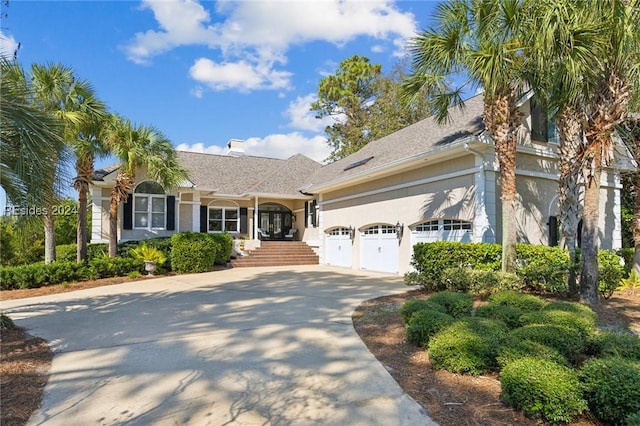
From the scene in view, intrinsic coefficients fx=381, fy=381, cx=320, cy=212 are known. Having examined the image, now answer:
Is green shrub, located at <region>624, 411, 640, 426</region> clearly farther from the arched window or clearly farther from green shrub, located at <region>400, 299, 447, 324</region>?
the arched window

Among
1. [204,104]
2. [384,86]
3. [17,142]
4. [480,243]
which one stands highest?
[384,86]

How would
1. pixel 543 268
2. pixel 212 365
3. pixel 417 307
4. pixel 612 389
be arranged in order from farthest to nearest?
pixel 543 268 → pixel 417 307 → pixel 212 365 → pixel 612 389

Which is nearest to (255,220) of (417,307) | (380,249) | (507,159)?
(380,249)

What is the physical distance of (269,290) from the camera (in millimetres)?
10367

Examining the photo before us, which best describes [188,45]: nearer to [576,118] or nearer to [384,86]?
[576,118]

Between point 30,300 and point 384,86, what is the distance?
89.1 feet

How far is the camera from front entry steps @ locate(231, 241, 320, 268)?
17983mm

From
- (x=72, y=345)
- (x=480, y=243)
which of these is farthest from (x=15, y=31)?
(x=480, y=243)

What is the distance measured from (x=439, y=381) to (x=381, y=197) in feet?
36.8

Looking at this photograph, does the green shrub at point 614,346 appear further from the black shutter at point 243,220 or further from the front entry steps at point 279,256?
the black shutter at point 243,220

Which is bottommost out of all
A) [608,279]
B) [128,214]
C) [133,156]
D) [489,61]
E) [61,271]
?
[61,271]

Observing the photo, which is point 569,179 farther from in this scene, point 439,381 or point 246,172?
point 246,172

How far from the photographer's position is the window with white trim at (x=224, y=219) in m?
20.5

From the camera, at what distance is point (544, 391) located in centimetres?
314
